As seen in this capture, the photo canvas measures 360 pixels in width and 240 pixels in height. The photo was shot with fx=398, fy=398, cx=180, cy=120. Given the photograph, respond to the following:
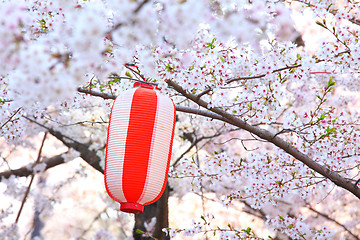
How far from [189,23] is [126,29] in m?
0.26

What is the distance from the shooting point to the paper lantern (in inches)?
86.7

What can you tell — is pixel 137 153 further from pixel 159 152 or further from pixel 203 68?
pixel 203 68

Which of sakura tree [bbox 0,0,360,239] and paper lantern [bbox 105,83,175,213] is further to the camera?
paper lantern [bbox 105,83,175,213]

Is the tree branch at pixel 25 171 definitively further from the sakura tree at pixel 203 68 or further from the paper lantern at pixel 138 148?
the paper lantern at pixel 138 148

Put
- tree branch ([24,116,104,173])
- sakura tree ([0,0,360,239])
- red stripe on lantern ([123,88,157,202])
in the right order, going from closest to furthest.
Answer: sakura tree ([0,0,360,239]) < red stripe on lantern ([123,88,157,202]) < tree branch ([24,116,104,173])

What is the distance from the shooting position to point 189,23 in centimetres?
166

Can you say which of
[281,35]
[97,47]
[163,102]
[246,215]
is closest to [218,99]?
[281,35]

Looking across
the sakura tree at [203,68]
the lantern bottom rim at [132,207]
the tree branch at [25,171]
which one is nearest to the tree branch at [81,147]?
the tree branch at [25,171]

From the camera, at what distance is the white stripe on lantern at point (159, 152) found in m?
2.22

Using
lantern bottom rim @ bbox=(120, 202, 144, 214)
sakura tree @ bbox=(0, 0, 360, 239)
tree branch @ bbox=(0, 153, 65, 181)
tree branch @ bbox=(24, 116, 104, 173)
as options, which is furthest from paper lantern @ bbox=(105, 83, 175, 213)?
tree branch @ bbox=(0, 153, 65, 181)

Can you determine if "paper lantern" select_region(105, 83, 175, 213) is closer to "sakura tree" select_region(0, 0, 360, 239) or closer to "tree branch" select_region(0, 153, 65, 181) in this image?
"sakura tree" select_region(0, 0, 360, 239)

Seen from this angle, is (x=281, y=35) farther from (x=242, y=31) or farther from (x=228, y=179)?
(x=228, y=179)

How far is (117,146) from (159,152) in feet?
0.78

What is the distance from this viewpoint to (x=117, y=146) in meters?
2.24
